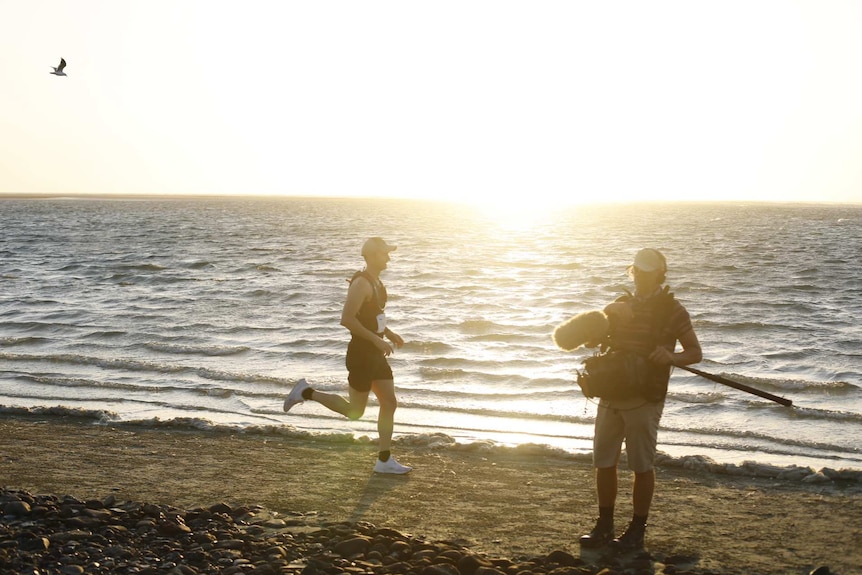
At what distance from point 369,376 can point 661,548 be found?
287cm

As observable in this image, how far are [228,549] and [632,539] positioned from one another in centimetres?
265

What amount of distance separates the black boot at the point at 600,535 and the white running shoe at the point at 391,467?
2152mm

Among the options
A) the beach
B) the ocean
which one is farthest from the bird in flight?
the beach

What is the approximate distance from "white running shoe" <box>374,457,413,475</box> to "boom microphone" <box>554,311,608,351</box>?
Answer: 268 cm

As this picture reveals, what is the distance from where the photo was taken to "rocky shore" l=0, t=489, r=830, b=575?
5.52 m

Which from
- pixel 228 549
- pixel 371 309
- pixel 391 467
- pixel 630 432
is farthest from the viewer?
pixel 391 467

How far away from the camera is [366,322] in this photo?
778cm

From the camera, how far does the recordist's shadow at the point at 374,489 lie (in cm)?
701

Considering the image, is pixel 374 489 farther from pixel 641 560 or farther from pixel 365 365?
pixel 641 560

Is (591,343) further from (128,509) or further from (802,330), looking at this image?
(802,330)

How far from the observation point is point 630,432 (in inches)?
242

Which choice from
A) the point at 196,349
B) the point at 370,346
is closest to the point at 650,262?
the point at 370,346

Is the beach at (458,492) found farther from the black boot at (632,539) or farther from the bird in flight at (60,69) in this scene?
the bird in flight at (60,69)

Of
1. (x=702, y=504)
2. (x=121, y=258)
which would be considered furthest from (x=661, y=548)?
(x=121, y=258)
